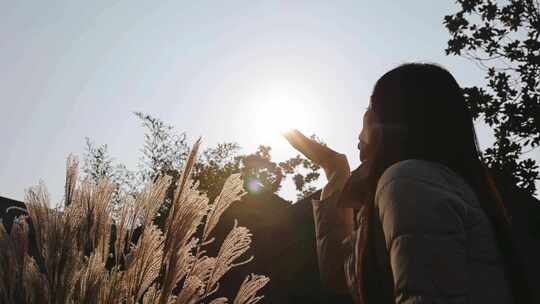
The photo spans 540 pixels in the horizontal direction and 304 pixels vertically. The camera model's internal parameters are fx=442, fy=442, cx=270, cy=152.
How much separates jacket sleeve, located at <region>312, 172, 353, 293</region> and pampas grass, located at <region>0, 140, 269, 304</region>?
0.68 meters

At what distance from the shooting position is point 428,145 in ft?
3.91

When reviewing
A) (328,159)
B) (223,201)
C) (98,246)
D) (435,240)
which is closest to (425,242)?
(435,240)

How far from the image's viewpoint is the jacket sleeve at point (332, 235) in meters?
1.47

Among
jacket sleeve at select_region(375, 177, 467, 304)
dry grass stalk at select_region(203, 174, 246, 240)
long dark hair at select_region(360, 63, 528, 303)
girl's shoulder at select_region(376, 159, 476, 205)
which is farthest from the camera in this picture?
dry grass stalk at select_region(203, 174, 246, 240)

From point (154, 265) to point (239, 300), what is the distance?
1.59ft

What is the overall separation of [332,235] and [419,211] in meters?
0.65

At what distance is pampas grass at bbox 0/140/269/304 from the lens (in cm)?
190

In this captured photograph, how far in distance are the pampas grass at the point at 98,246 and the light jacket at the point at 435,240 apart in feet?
3.82

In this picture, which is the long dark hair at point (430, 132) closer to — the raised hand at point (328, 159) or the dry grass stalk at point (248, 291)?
the raised hand at point (328, 159)

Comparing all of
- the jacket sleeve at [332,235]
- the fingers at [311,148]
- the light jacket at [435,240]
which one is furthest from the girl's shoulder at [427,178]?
the fingers at [311,148]

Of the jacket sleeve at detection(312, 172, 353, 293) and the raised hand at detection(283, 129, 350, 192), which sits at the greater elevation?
the raised hand at detection(283, 129, 350, 192)

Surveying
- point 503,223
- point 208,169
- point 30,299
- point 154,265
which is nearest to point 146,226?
point 154,265

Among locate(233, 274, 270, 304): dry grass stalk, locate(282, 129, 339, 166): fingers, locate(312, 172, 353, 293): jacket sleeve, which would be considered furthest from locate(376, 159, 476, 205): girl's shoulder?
locate(233, 274, 270, 304): dry grass stalk

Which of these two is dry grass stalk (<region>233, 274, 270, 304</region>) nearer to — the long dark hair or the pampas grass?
the pampas grass
